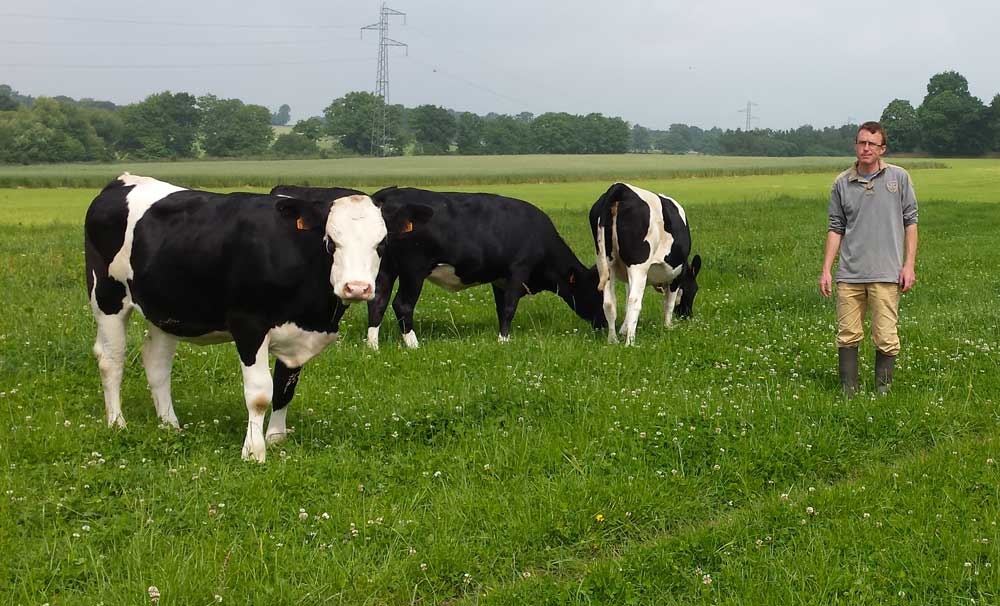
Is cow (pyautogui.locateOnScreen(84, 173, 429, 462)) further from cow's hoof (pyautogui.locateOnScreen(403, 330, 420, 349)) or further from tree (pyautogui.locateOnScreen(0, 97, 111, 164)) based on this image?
tree (pyautogui.locateOnScreen(0, 97, 111, 164))

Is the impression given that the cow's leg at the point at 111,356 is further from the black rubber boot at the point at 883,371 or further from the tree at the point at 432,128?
the tree at the point at 432,128

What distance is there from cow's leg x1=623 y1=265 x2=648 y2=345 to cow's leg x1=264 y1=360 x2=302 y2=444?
5549 mm

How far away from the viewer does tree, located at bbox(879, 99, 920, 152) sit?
10956 centimetres

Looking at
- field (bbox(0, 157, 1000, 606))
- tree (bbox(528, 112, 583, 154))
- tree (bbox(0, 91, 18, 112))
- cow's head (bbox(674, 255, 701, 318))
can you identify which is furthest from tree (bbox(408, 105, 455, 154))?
field (bbox(0, 157, 1000, 606))

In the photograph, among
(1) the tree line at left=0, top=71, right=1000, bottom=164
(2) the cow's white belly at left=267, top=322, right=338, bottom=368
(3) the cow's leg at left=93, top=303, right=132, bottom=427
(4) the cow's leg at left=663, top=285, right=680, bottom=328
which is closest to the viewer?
(2) the cow's white belly at left=267, top=322, right=338, bottom=368

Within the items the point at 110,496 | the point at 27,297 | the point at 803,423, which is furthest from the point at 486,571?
the point at 27,297

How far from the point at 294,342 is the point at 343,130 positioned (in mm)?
116978

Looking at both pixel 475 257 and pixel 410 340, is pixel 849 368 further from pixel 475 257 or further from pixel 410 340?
pixel 410 340

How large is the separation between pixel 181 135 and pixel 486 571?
10694 centimetres

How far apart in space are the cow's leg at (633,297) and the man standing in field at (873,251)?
3337 millimetres

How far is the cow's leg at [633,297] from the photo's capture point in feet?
40.6

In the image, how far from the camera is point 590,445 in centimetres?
757

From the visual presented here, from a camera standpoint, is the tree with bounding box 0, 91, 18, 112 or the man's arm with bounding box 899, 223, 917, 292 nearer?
the man's arm with bounding box 899, 223, 917, 292

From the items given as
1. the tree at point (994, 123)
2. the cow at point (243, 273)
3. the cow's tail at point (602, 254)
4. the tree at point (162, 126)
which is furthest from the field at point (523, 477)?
the tree at point (994, 123)
